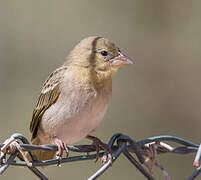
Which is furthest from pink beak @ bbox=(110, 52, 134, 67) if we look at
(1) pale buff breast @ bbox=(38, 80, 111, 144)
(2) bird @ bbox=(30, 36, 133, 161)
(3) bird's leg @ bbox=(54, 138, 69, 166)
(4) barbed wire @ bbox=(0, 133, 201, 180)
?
(4) barbed wire @ bbox=(0, 133, 201, 180)

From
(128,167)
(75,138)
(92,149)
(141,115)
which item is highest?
(92,149)

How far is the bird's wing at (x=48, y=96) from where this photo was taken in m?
3.99

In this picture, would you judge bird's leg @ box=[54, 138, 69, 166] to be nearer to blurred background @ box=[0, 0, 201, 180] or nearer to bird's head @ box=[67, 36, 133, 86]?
bird's head @ box=[67, 36, 133, 86]

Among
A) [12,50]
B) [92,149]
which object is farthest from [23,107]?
[92,149]

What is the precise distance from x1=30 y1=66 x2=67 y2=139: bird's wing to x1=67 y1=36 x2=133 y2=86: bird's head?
0.63ft

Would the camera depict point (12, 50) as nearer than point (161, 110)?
No

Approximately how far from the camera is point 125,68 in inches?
314

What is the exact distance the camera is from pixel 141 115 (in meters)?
7.59

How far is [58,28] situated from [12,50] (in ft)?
2.83

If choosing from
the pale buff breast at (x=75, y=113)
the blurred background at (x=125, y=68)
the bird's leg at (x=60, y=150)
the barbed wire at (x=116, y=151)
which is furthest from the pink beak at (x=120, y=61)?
the blurred background at (x=125, y=68)

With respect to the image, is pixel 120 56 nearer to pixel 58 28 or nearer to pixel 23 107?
pixel 23 107

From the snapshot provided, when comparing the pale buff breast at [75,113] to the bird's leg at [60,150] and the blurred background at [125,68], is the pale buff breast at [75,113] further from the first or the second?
the blurred background at [125,68]

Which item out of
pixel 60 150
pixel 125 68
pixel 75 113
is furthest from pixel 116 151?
pixel 125 68

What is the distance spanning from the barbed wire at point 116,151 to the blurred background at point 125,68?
4073 mm
